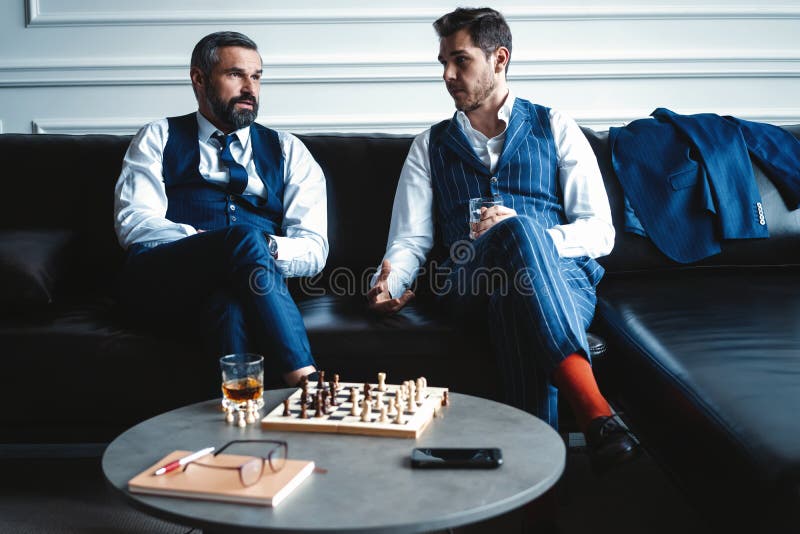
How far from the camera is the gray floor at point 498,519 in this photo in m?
1.76

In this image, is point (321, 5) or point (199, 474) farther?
point (321, 5)

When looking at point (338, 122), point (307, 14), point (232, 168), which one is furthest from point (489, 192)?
point (307, 14)

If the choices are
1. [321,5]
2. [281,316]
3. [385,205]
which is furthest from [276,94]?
[281,316]

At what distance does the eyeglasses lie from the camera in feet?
3.20

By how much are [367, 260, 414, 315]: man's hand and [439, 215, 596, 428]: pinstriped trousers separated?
0.20 meters

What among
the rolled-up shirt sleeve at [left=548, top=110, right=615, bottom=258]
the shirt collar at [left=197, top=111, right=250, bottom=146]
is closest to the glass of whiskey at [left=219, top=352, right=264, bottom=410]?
the rolled-up shirt sleeve at [left=548, top=110, right=615, bottom=258]

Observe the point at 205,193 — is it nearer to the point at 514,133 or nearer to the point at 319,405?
the point at 514,133

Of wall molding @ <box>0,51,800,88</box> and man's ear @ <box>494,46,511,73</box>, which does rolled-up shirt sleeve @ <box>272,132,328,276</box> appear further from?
wall molding @ <box>0,51,800,88</box>

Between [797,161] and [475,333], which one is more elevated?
[797,161]

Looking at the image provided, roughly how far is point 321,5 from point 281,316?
1701 millimetres

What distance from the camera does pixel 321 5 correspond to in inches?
120

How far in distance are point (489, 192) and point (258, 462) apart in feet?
4.55

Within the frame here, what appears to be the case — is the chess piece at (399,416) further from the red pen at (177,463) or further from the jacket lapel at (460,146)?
the jacket lapel at (460,146)

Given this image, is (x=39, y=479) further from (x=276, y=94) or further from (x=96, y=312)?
(x=276, y=94)
